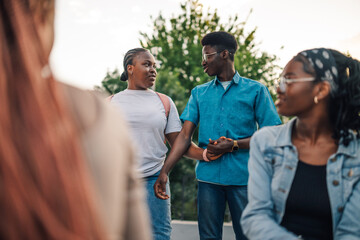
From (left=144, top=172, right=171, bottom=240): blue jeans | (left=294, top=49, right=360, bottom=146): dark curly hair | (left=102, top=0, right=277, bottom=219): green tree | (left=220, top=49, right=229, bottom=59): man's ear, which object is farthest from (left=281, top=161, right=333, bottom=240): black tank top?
(left=102, top=0, right=277, bottom=219): green tree

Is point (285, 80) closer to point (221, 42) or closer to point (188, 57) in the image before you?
point (221, 42)

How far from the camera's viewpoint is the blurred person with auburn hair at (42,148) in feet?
1.97

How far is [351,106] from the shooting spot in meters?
2.07

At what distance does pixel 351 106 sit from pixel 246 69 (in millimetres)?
12953

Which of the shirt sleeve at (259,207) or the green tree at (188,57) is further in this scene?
the green tree at (188,57)

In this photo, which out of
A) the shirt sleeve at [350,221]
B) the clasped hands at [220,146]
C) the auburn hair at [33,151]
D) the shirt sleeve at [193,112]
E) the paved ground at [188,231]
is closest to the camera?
the auburn hair at [33,151]

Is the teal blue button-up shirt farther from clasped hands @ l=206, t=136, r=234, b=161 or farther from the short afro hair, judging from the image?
the short afro hair

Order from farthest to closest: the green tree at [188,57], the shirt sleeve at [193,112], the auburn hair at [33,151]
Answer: the green tree at [188,57] < the shirt sleeve at [193,112] < the auburn hair at [33,151]

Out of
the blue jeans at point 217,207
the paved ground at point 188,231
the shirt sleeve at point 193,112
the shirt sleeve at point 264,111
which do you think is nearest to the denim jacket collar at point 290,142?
the shirt sleeve at point 264,111

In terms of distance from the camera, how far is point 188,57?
15.7 metres

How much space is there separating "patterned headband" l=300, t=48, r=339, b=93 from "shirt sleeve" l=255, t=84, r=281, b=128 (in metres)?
1.14

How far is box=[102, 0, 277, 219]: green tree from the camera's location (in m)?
14.5

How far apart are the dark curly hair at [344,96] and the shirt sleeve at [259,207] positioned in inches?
20.5

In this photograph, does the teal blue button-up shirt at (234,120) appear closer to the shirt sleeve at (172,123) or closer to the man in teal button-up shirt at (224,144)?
the man in teal button-up shirt at (224,144)
